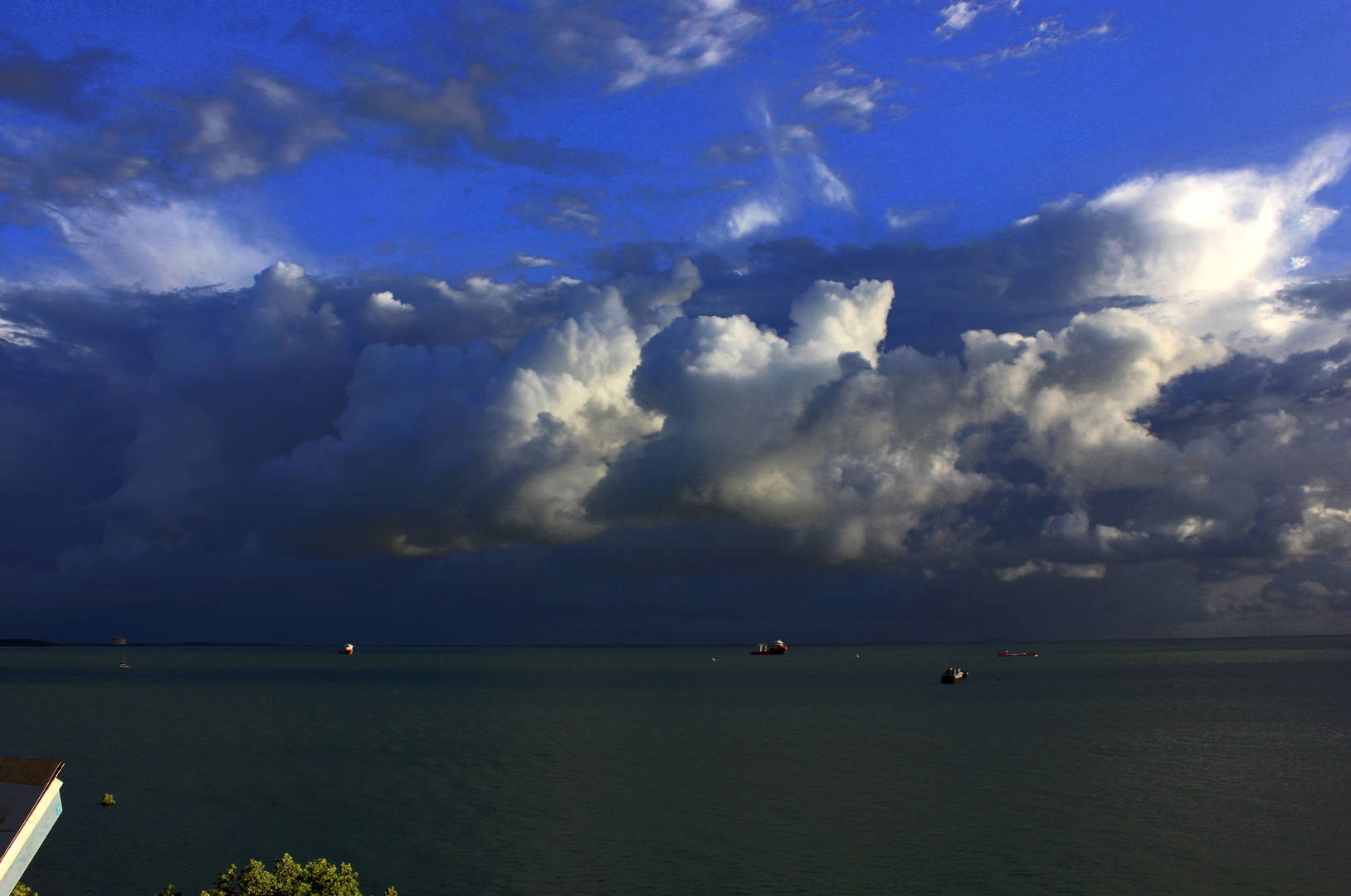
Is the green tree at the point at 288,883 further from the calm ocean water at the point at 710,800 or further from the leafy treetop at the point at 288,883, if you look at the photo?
the calm ocean water at the point at 710,800

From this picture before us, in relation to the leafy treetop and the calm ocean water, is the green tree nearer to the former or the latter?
the leafy treetop

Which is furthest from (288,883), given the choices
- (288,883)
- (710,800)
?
(710,800)

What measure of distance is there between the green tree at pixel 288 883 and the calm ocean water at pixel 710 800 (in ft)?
51.0

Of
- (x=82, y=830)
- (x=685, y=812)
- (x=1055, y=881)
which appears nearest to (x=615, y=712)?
(x=685, y=812)

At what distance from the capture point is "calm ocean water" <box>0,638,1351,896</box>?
43438 mm

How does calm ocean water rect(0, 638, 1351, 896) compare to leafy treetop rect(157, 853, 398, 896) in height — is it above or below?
below

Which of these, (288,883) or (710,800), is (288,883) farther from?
(710,800)

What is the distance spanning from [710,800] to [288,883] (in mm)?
37116

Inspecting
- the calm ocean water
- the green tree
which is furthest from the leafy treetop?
the calm ocean water

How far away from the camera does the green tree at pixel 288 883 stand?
84.4 ft

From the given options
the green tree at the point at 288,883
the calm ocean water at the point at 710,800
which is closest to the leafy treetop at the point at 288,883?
the green tree at the point at 288,883

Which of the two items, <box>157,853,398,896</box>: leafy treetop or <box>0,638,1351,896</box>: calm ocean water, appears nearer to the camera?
<box>157,853,398,896</box>: leafy treetop

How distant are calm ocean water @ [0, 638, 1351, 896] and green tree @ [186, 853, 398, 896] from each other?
1556cm

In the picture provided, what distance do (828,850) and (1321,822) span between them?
3201 centimetres
